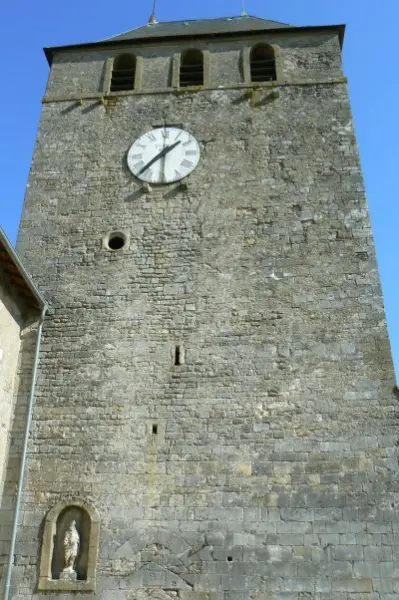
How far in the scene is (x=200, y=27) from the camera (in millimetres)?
11961

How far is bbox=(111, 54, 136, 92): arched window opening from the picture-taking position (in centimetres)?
1058

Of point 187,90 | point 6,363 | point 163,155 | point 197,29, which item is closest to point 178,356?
point 6,363

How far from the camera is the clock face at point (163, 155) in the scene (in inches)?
362

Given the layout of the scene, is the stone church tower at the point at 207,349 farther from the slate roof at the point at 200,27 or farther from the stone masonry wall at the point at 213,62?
the slate roof at the point at 200,27

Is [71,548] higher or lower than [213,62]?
lower

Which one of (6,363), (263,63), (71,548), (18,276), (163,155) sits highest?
(263,63)

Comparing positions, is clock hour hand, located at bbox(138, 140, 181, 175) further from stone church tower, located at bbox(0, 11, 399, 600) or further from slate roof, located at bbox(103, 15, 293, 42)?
slate roof, located at bbox(103, 15, 293, 42)

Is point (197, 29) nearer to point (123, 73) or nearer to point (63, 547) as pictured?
point (123, 73)

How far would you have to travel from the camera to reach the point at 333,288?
789cm

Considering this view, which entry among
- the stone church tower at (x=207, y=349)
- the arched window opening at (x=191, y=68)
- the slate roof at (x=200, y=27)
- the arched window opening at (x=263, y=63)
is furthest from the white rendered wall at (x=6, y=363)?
the slate roof at (x=200, y=27)

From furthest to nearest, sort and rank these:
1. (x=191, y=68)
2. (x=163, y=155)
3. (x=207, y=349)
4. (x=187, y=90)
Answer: (x=191, y=68) < (x=187, y=90) < (x=163, y=155) < (x=207, y=349)

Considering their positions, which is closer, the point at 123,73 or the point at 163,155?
the point at 163,155

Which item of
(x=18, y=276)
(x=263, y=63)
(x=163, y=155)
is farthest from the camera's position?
(x=263, y=63)

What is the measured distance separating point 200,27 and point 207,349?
700 centimetres
